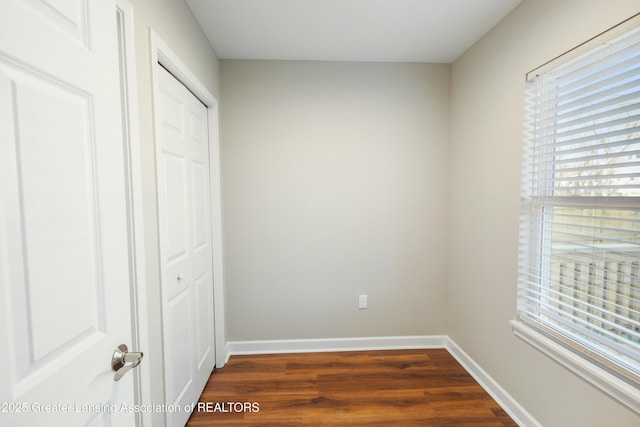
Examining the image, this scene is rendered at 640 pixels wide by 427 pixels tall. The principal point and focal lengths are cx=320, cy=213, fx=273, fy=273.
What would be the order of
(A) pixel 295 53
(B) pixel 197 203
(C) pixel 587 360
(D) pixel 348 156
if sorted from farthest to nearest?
1. (D) pixel 348 156
2. (A) pixel 295 53
3. (B) pixel 197 203
4. (C) pixel 587 360

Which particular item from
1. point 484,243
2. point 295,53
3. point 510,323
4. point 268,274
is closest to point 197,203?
point 268,274

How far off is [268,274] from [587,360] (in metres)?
2.05

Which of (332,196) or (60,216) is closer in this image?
(60,216)

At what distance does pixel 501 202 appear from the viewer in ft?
5.97

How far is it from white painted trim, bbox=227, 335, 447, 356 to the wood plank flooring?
2.4 inches

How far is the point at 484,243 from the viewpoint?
200 cm

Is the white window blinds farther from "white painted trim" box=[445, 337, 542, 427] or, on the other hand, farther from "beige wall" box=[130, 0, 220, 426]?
"beige wall" box=[130, 0, 220, 426]

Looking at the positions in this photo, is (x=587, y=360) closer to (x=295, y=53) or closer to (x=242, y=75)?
(x=295, y=53)

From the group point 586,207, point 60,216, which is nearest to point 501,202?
point 586,207

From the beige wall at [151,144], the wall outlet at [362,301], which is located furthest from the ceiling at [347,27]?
the wall outlet at [362,301]

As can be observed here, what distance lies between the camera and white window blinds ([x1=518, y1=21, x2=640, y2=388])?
3.77 ft

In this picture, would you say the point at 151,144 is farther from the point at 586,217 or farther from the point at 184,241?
the point at 586,217

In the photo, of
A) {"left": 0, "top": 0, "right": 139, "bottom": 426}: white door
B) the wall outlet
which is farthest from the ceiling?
the wall outlet

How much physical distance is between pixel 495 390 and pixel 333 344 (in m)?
1.23
